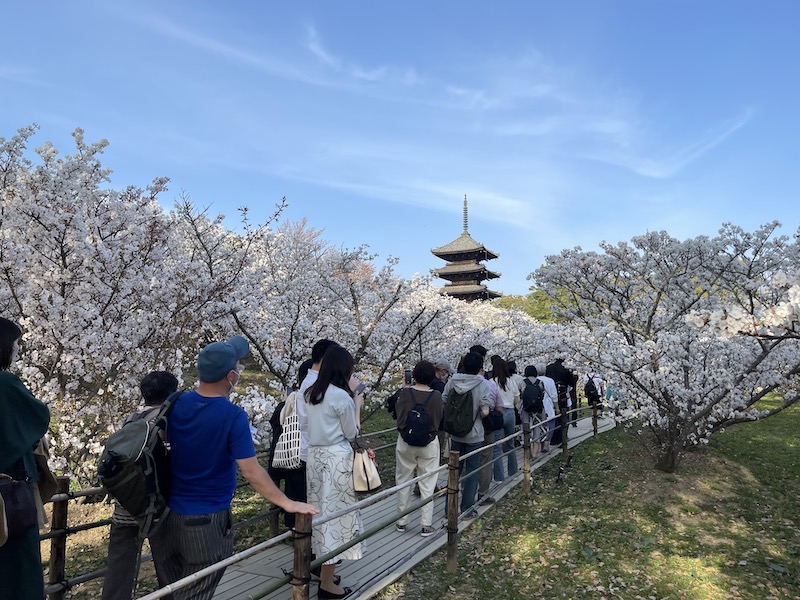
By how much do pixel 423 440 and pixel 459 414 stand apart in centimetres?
88

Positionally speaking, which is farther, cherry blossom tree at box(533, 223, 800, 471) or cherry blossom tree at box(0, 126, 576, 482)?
cherry blossom tree at box(533, 223, 800, 471)

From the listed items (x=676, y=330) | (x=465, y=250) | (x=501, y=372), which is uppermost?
(x=465, y=250)

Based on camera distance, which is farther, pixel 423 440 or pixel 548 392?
pixel 548 392

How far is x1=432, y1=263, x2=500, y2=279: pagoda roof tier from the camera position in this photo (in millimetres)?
40812

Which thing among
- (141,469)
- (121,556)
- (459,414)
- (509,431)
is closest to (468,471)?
(459,414)

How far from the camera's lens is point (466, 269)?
41000mm

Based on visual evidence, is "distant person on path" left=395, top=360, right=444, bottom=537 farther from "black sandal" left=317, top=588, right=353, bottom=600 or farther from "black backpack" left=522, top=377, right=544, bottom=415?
"black backpack" left=522, top=377, right=544, bottom=415

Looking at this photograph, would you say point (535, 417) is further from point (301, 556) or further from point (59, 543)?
point (59, 543)

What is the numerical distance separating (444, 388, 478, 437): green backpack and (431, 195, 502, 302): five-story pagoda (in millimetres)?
34186

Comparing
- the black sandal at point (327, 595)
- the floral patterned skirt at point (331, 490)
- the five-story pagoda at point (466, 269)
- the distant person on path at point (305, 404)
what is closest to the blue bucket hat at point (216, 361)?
the distant person on path at point (305, 404)

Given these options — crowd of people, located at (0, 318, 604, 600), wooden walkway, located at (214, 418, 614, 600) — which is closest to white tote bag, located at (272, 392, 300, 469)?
crowd of people, located at (0, 318, 604, 600)

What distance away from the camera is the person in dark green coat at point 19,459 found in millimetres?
2447

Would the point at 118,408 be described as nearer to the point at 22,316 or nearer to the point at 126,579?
the point at 22,316

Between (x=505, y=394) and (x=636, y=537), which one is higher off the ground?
(x=505, y=394)
